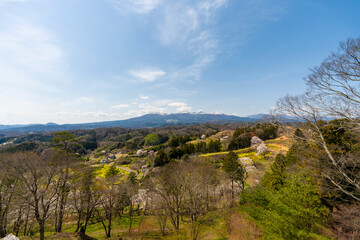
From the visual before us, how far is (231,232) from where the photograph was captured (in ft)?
47.7

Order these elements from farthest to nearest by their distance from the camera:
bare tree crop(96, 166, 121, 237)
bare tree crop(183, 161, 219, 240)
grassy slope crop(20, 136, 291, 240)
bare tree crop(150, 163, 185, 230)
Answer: bare tree crop(150, 163, 185, 230) → bare tree crop(96, 166, 121, 237) → bare tree crop(183, 161, 219, 240) → grassy slope crop(20, 136, 291, 240)

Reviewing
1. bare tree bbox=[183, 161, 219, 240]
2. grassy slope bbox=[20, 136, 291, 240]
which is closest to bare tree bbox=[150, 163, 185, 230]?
bare tree bbox=[183, 161, 219, 240]

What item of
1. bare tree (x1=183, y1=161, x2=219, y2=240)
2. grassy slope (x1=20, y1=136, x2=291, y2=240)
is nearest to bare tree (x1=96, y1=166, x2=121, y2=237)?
grassy slope (x1=20, y1=136, x2=291, y2=240)

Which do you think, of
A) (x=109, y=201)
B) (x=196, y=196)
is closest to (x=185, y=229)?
(x=196, y=196)

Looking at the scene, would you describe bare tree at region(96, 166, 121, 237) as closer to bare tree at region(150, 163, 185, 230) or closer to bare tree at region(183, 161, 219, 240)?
→ bare tree at region(150, 163, 185, 230)

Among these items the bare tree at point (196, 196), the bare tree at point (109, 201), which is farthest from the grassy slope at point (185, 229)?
the bare tree at point (109, 201)

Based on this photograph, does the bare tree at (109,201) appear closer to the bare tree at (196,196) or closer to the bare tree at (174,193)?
the bare tree at (174,193)

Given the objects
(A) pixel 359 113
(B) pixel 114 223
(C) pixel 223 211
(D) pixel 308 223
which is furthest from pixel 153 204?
(A) pixel 359 113

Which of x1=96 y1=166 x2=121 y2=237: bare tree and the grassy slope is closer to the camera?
the grassy slope

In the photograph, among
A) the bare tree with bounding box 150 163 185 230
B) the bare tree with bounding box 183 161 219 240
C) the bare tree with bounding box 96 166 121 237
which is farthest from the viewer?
the bare tree with bounding box 150 163 185 230

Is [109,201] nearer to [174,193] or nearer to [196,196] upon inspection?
[174,193]

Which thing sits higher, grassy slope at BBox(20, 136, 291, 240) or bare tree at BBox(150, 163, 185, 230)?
bare tree at BBox(150, 163, 185, 230)

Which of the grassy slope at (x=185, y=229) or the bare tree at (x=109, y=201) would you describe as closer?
the grassy slope at (x=185, y=229)

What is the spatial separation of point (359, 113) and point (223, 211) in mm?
18600
